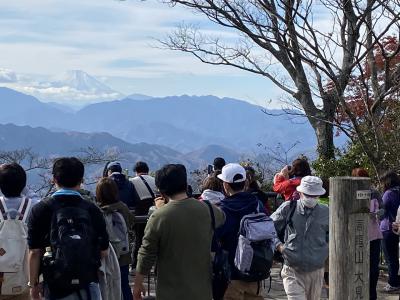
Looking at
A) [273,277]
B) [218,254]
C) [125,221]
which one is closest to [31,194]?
[125,221]

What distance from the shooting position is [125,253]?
543 centimetres

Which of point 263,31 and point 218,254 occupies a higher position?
point 263,31

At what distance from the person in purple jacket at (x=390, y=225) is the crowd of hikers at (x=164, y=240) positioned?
1.99 m

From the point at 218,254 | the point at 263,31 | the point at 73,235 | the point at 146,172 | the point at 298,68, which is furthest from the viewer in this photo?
the point at 298,68

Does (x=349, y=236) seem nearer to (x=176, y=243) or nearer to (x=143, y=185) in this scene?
(x=176, y=243)

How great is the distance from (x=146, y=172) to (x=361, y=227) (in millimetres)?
4016

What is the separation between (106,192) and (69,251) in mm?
1515

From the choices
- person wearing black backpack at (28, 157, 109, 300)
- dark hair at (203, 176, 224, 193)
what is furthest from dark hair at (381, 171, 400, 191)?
person wearing black backpack at (28, 157, 109, 300)

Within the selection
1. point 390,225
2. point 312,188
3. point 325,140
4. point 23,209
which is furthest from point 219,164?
point 325,140

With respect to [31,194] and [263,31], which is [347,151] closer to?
[263,31]

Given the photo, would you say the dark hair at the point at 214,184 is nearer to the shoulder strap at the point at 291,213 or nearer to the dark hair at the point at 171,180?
the shoulder strap at the point at 291,213

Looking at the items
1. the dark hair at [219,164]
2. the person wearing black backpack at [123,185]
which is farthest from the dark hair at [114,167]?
the dark hair at [219,164]

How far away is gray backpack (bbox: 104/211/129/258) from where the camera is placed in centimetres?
525

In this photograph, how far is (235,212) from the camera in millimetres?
4559
